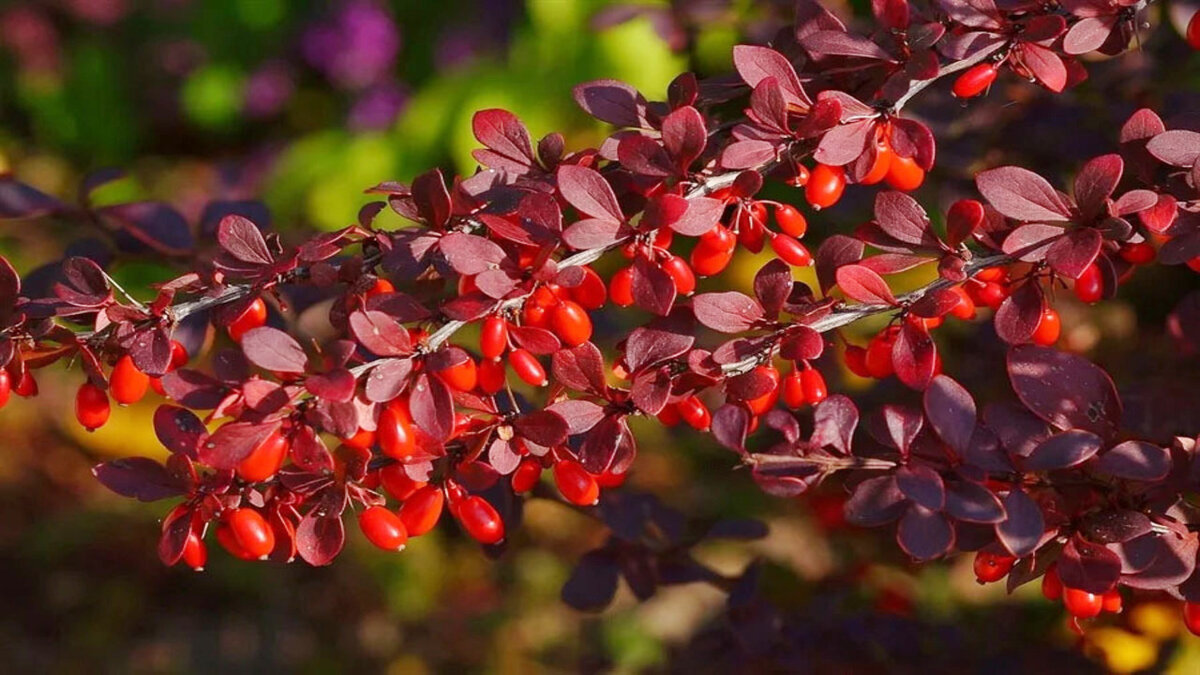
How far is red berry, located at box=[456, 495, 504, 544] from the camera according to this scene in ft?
3.02

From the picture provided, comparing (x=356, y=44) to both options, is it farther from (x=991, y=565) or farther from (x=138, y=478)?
(x=991, y=565)

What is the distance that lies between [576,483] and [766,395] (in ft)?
0.54

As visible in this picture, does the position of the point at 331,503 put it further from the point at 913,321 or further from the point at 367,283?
the point at 913,321

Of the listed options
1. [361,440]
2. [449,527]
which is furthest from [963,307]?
[449,527]

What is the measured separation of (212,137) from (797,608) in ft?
10.6

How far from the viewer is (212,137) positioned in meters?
4.16

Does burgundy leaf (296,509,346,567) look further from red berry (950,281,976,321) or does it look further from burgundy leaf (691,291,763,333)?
red berry (950,281,976,321)

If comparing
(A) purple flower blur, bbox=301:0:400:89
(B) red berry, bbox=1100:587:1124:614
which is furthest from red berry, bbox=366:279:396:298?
(A) purple flower blur, bbox=301:0:400:89

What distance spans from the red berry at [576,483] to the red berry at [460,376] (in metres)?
0.10

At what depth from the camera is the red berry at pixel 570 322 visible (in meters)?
0.87

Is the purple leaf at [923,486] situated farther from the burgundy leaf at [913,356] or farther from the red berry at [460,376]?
the red berry at [460,376]

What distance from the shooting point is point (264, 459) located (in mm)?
815

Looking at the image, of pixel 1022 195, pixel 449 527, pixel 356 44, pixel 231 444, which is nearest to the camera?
pixel 231 444

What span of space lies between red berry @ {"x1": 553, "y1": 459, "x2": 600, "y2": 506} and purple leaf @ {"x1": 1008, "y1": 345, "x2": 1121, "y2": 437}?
34 cm
